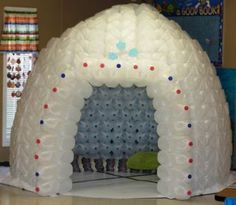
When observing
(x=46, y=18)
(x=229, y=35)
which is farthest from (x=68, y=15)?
(x=229, y=35)

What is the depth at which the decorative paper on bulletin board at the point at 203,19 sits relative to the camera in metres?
9.09

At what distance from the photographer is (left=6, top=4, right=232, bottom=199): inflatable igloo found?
6.92 meters

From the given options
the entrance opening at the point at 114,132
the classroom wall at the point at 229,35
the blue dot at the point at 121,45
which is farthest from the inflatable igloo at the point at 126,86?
the classroom wall at the point at 229,35

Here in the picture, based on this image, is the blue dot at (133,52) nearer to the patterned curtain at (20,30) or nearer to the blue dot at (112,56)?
the blue dot at (112,56)

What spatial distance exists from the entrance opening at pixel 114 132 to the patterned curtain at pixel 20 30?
1.54 meters

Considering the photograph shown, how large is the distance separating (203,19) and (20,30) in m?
2.44

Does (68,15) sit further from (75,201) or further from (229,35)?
(75,201)

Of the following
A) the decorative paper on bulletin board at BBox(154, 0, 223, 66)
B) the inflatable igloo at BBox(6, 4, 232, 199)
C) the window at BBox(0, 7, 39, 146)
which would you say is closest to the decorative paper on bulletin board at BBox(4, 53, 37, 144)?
the window at BBox(0, 7, 39, 146)

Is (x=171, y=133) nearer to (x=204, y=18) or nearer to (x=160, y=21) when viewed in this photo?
(x=160, y=21)

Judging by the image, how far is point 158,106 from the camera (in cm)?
700

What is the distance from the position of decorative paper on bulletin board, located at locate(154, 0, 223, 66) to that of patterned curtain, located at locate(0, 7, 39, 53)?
6.12ft

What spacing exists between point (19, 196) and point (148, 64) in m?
1.82

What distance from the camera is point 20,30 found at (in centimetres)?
941

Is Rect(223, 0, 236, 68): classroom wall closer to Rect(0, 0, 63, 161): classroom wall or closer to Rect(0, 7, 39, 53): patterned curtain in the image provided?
Rect(0, 0, 63, 161): classroom wall
